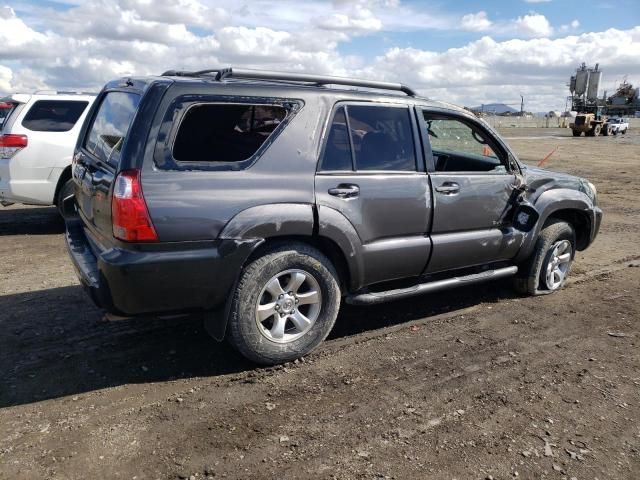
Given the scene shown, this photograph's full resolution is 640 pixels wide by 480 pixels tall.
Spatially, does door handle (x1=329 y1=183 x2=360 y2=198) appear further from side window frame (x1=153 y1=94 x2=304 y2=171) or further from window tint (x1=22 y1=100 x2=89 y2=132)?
window tint (x1=22 y1=100 x2=89 y2=132)

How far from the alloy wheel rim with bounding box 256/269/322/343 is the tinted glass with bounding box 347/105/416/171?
0.92 m

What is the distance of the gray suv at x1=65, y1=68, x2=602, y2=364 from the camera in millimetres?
3359

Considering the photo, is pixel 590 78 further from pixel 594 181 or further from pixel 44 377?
pixel 44 377

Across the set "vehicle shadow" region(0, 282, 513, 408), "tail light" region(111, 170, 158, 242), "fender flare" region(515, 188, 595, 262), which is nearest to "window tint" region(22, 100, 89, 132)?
"vehicle shadow" region(0, 282, 513, 408)

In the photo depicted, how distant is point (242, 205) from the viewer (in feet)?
11.6

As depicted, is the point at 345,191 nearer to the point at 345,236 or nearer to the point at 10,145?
the point at 345,236

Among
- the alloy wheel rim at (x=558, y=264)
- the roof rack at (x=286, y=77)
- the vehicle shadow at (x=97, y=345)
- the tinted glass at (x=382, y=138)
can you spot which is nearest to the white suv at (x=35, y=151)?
the vehicle shadow at (x=97, y=345)

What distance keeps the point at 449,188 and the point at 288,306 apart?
64.5 inches

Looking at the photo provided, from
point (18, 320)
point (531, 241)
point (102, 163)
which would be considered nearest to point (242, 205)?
point (102, 163)

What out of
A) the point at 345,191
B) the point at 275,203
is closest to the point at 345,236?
the point at 345,191

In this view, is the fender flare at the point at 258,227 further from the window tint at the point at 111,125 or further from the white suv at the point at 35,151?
the white suv at the point at 35,151

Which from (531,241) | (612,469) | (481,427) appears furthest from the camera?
(531,241)

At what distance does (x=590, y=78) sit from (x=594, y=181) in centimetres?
6890

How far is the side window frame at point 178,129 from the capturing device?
3365 millimetres
